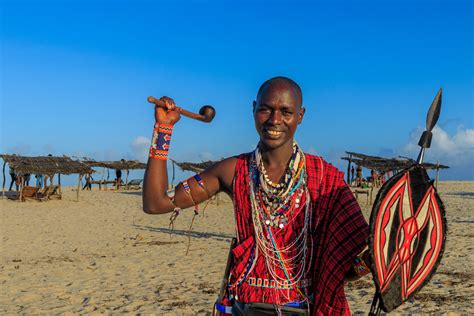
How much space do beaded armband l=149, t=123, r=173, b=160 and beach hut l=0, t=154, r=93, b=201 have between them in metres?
25.2

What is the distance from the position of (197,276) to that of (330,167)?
722 cm

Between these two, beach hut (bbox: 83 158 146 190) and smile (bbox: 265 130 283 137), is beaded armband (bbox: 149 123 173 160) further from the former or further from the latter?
beach hut (bbox: 83 158 146 190)

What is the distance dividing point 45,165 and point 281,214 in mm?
27510

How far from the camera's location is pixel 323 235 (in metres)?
2.34

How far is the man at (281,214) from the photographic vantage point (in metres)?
2.27

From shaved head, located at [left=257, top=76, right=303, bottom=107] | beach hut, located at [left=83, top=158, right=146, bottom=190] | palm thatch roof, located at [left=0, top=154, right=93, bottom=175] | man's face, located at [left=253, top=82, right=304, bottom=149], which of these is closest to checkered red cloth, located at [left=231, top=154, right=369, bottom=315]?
man's face, located at [left=253, top=82, right=304, bottom=149]

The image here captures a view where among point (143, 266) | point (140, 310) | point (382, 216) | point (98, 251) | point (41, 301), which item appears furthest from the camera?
point (98, 251)

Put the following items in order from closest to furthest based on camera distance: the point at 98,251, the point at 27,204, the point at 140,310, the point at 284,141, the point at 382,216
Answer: the point at 382,216, the point at 284,141, the point at 140,310, the point at 98,251, the point at 27,204

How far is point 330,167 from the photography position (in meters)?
2.45

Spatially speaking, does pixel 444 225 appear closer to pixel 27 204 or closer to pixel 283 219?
pixel 283 219

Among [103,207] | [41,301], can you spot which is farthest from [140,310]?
[103,207]

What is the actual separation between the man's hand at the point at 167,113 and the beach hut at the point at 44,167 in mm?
25236

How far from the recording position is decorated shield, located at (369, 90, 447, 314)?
83.4 inches

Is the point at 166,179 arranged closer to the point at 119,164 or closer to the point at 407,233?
the point at 407,233
